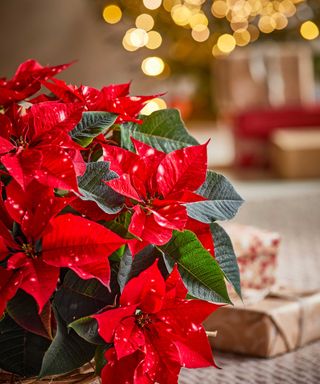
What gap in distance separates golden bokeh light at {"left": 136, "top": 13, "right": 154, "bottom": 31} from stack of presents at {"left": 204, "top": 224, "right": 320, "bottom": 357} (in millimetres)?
5239

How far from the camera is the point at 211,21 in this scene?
679cm

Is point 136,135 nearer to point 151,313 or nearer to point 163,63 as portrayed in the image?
point 151,313

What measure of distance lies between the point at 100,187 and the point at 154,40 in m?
6.26

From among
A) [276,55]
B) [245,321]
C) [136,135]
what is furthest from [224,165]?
[136,135]

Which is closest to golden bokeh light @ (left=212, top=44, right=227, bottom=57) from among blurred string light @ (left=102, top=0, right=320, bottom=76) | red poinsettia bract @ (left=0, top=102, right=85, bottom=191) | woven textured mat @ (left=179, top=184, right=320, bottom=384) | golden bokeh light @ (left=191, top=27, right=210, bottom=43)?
blurred string light @ (left=102, top=0, right=320, bottom=76)

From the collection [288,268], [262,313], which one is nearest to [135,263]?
[262,313]

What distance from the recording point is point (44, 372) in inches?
23.0

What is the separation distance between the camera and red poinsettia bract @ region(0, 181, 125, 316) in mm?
555

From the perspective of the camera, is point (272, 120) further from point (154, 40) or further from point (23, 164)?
point (23, 164)

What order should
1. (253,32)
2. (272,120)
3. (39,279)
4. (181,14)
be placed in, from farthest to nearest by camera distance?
(253,32) → (181,14) → (272,120) → (39,279)

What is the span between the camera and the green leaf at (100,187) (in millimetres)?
599

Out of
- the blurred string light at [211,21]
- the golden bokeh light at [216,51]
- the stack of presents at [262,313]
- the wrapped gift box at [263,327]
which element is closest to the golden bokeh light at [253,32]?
the blurred string light at [211,21]

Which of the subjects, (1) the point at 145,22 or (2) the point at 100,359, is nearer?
(2) the point at 100,359

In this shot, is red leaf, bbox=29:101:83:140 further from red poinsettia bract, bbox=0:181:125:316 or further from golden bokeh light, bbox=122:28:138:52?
golden bokeh light, bbox=122:28:138:52
